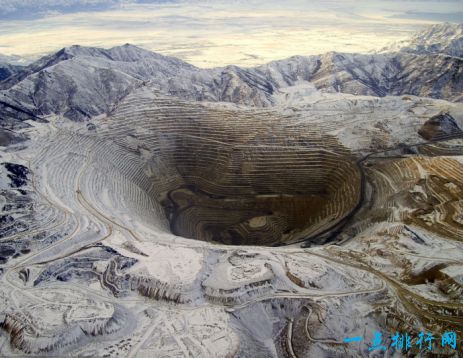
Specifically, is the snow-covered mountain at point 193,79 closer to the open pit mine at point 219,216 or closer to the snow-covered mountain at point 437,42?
the open pit mine at point 219,216

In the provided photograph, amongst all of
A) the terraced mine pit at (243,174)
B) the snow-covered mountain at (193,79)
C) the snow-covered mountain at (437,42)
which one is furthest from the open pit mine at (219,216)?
the snow-covered mountain at (437,42)

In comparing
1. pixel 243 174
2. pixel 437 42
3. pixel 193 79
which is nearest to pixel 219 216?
pixel 243 174

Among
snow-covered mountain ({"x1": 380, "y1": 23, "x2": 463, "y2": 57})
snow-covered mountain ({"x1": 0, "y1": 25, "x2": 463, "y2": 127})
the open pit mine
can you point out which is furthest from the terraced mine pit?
snow-covered mountain ({"x1": 380, "y1": 23, "x2": 463, "y2": 57})

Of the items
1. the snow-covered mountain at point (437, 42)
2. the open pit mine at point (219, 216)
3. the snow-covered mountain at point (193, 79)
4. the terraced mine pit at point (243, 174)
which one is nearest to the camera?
the open pit mine at point (219, 216)

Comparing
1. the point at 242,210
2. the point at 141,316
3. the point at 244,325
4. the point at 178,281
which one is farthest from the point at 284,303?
the point at 242,210

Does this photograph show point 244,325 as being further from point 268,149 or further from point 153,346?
point 268,149

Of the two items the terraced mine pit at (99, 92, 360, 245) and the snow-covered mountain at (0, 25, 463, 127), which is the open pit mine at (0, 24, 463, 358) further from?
the snow-covered mountain at (0, 25, 463, 127)
